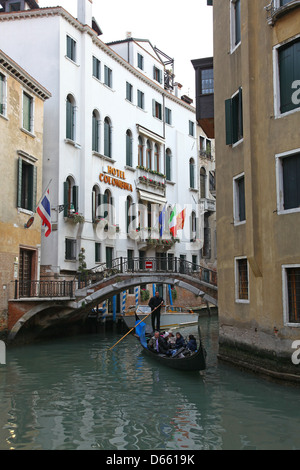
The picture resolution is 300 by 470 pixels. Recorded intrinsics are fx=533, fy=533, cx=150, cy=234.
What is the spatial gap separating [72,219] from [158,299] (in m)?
4.36

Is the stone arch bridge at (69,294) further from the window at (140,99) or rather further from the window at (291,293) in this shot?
the window at (140,99)

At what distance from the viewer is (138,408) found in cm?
893

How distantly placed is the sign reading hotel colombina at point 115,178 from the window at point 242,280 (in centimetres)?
1148

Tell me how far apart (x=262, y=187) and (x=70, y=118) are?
1194 centimetres

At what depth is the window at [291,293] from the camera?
9.84m

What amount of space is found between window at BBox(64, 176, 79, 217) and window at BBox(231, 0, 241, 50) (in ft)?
31.0

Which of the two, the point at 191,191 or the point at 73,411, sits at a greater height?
the point at 191,191

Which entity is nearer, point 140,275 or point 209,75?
point 209,75

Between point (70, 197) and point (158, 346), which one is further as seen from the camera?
point (70, 197)

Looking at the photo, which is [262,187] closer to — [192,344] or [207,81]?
[192,344]

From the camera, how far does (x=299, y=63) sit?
10.0m

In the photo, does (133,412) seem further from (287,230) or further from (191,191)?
(191,191)

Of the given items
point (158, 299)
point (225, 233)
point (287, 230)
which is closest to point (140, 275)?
point (158, 299)

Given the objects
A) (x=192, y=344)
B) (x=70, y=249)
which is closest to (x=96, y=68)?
(x=70, y=249)
